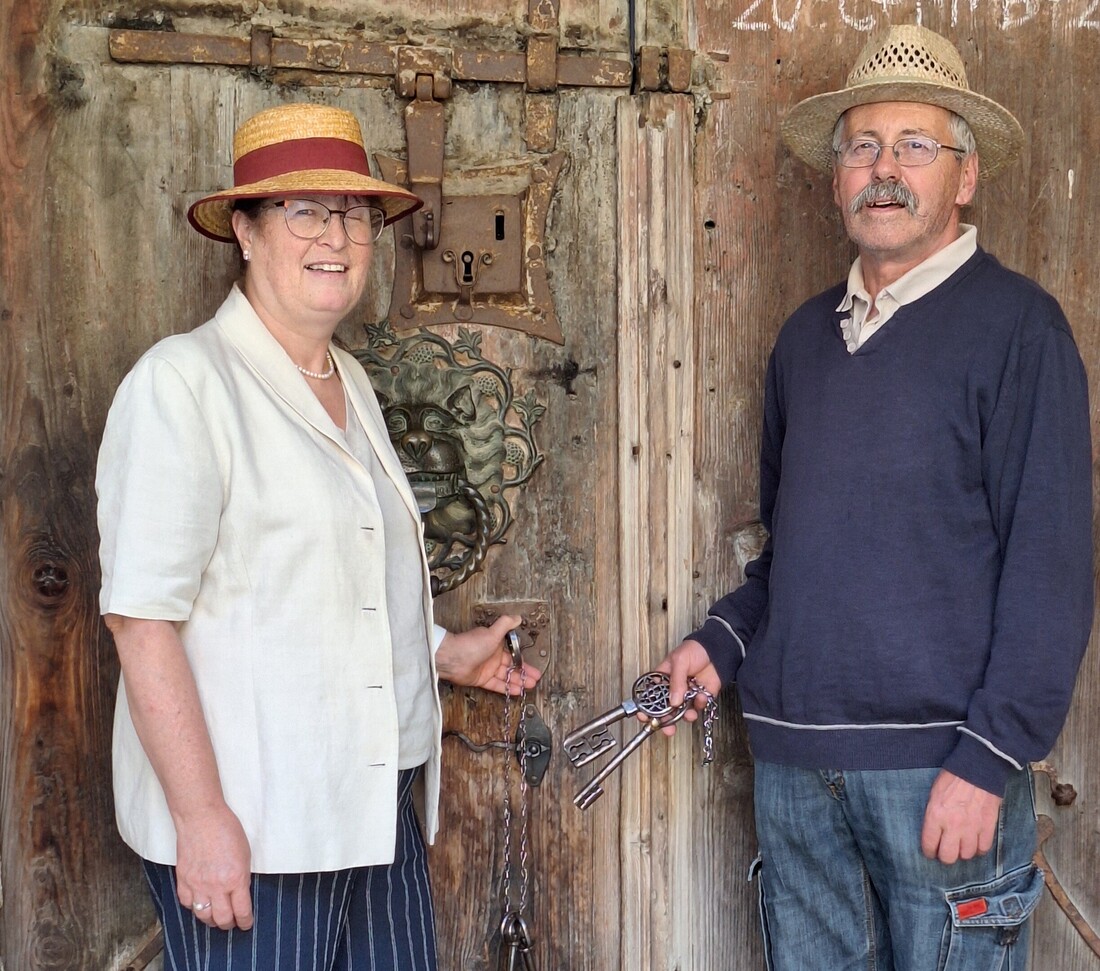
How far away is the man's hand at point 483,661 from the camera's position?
6.07ft

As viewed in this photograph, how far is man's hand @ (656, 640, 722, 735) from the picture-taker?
189 centimetres

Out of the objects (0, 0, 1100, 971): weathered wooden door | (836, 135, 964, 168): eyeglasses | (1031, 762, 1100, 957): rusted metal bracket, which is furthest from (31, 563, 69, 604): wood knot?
(1031, 762, 1100, 957): rusted metal bracket

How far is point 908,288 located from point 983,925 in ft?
2.78

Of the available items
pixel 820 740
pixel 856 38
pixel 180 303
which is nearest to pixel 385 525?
pixel 180 303

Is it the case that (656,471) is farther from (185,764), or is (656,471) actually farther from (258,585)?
(185,764)

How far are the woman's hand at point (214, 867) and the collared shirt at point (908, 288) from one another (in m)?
1.04

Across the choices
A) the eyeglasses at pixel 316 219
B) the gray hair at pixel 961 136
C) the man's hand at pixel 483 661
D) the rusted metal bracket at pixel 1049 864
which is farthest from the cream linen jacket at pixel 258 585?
the rusted metal bracket at pixel 1049 864

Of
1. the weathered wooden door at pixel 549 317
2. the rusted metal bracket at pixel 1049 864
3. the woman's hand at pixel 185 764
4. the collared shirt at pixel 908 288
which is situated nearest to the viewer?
the woman's hand at pixel 185 764

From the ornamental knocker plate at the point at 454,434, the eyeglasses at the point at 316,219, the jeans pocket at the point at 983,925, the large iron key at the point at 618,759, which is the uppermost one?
the eyeglasses at the point at 316,219

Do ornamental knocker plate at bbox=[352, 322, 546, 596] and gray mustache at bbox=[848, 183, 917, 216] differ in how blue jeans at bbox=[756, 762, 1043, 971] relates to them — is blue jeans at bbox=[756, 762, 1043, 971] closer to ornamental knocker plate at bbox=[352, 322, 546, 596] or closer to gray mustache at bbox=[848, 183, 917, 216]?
ornamental knocker plate at bbox=[352, 322, 546, 596]

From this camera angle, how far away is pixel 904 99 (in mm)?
1740

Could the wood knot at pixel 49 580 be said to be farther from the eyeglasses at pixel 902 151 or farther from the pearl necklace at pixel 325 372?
the eyeglasses at pixel 902 151

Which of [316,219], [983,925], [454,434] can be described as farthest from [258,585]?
[983,925]

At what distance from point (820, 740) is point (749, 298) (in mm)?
753
